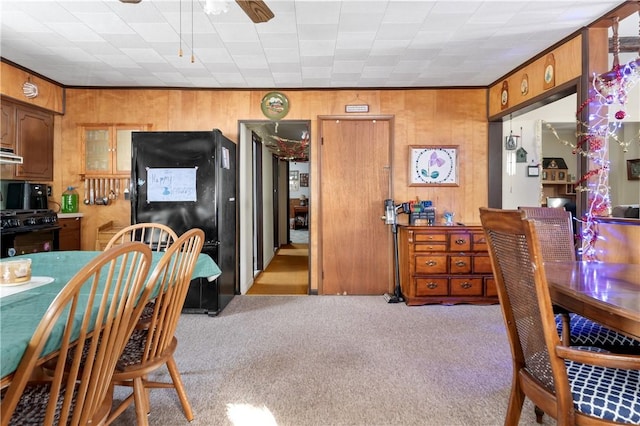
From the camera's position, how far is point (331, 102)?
4.17 meters

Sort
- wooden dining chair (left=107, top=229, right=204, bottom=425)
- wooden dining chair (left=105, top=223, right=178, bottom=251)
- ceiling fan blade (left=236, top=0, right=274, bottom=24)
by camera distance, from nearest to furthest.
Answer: wooden dining chair (left=107, top=229, right=204, bottom=425) → ceiling fan blade (left=236, top=0, right=274, bottom=24) → wooden dining chair (left=105, top=223, right=178, bottom=251)

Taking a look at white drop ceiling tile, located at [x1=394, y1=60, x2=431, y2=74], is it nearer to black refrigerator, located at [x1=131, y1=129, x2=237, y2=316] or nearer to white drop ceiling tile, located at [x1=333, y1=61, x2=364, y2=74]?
white drop ceiling tile, located at [x1=333, y1=61, x2=364, y2=74]

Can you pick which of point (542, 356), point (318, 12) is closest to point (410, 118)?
point (318, 12)

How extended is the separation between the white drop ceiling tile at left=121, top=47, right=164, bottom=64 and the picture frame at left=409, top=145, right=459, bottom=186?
2.86 m

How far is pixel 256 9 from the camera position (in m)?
1.84

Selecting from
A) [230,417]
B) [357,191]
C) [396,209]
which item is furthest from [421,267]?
[230,417]

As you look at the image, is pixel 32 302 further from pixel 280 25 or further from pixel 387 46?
pixel 387 46

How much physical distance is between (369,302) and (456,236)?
1177mm

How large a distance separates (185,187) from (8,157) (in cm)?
161

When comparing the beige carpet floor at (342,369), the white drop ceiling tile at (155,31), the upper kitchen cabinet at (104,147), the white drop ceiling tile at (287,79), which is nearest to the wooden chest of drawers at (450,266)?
the beige carpet floor at (342,369)

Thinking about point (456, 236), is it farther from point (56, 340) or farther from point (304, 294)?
point (56, 340)

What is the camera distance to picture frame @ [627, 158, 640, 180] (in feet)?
19.9

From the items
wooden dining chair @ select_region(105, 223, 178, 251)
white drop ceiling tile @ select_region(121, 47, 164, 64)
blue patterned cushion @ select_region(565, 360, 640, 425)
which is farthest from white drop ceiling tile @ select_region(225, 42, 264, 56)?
blue patterned cushion @ select_region(565, 360, 640, 425)

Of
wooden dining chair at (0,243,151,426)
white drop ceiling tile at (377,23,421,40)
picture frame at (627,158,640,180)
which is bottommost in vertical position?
wooden dining chair at (0,243,151,426)
